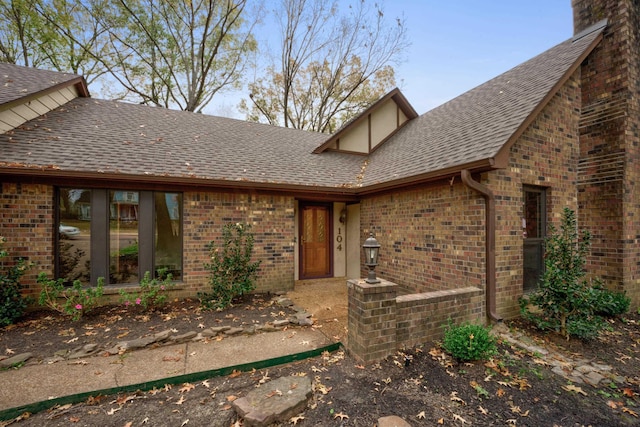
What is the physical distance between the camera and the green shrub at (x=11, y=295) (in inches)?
169

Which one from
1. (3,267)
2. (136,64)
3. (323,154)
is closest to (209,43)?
(136,64)

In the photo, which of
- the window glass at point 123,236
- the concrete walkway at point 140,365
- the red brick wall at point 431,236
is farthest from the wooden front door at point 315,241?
the window glass at point 123,236

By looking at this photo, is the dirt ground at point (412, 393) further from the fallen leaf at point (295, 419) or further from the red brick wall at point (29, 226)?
the red brick wall at point (29, 226)

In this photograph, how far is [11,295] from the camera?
14.6 ft

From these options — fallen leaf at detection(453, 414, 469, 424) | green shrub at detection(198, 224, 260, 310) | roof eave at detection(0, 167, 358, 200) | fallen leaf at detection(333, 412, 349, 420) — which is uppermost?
roof eave at detection(0, 167, 358, 200)

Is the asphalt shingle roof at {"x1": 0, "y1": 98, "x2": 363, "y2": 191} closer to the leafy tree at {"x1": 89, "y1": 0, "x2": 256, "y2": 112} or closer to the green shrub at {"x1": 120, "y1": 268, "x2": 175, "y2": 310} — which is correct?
the green shrub at {"x1": 120, "y1": 268, "x2": 175, "y2": 310}

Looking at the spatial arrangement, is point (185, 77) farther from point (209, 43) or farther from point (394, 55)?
point (394, 55)

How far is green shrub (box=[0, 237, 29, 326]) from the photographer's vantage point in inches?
169

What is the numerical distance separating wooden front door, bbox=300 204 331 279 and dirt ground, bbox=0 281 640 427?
380 centimetres

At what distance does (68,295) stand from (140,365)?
2895 millimetres

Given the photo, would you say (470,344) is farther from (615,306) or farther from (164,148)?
(164,148)

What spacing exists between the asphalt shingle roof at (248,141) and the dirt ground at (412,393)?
9.20 feet

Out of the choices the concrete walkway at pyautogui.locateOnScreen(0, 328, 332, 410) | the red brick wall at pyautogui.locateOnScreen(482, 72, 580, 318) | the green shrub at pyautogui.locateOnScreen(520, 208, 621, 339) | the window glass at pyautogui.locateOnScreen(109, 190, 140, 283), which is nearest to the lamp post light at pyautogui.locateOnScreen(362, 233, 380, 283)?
the concrete walkway at pyautogui.locateOnScreen(0, 328, 332, 410)

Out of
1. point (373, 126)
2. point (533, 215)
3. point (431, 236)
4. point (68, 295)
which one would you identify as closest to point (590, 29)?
point (533, 215)
